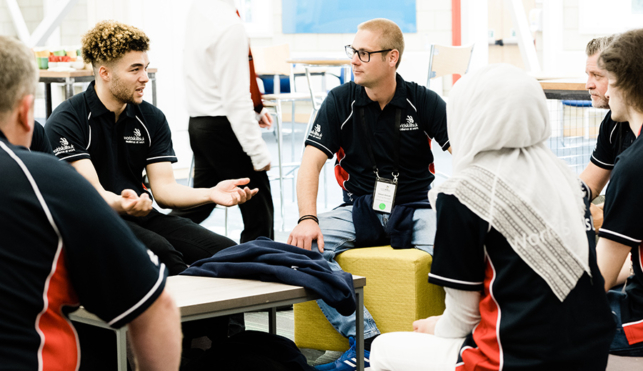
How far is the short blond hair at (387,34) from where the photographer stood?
2.93 m

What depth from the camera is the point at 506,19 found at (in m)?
11.0

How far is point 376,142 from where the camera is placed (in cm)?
289

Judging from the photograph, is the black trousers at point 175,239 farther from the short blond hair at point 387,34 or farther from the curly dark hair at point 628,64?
the curly dark hair at point 628,64

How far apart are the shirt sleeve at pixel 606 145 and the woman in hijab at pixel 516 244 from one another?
1093 millimetres

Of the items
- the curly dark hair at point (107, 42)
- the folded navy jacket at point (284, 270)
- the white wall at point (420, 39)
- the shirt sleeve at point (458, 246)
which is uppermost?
the white wall at point (420, 39)

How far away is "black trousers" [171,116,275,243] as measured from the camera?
316cm

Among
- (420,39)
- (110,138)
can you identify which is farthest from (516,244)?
(420,39)

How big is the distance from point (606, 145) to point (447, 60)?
2.26 metres

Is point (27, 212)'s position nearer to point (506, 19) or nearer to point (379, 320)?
point (379, 320)

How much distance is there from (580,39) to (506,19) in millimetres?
1795

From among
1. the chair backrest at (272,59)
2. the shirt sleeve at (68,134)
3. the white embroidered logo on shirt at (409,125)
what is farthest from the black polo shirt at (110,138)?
the chair backrest at (272,59)

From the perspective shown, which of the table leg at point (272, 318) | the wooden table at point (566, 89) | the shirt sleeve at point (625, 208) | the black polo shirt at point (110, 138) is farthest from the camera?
the wooden table at point (566, 89)

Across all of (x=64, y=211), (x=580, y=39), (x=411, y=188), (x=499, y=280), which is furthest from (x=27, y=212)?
(x=580, y=39)

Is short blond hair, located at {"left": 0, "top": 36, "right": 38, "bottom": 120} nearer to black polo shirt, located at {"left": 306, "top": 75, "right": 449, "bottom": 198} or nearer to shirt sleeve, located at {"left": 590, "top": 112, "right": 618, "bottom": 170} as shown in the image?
black polo shirt, located at {"left": 306, "top": 75, "right": 449, "bottom": 198}
